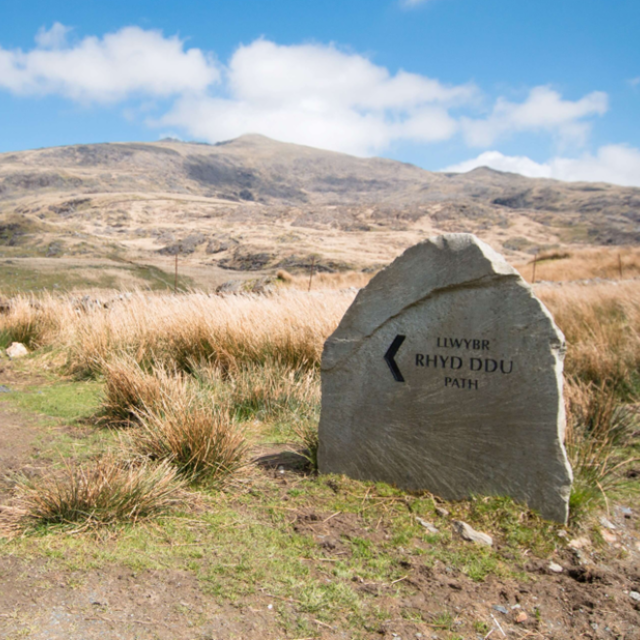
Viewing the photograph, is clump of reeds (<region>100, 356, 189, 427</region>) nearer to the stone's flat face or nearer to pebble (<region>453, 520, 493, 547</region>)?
the stone's flat face

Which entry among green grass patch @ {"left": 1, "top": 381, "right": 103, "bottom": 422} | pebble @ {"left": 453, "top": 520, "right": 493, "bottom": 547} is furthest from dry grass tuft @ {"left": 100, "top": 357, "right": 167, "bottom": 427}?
pebble @ {"left": 453, "top": 520, "right": 493, "bottom": 547}

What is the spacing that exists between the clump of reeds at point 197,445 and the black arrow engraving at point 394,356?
1068 millimetres

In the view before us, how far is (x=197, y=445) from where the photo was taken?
3699mm

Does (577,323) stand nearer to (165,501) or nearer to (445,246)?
(445,246)

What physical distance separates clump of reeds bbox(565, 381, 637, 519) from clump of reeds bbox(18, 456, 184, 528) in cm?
233

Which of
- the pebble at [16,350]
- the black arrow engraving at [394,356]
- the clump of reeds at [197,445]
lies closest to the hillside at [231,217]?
the pebble at [16,350]

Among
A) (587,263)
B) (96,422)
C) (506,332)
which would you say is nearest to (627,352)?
(506,332)

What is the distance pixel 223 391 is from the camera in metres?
5.40

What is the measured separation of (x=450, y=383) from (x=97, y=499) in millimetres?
2009

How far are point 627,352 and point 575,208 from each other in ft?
314

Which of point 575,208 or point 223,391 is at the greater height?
point 575,208

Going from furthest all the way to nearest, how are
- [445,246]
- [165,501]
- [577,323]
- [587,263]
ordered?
[587,263] → [577,323] → [445,246] → [165,501]

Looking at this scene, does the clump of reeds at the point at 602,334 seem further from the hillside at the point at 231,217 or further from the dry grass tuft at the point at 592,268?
the hillside at the point at 231,217

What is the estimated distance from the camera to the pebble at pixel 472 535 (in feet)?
10.3
